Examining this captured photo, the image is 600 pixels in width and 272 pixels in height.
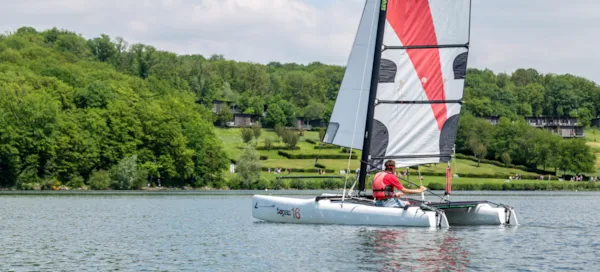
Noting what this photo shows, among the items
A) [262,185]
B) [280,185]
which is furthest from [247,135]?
[280,185]

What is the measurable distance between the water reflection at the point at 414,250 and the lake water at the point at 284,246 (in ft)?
0.10

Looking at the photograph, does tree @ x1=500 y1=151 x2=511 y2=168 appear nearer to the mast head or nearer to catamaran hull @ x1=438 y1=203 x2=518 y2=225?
catamaran hull @ x1=438 y1=203 x2=518 y2=225

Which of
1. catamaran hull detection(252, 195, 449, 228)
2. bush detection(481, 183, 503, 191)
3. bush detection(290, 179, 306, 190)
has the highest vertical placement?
bush detection(481, 183, 503, 191)

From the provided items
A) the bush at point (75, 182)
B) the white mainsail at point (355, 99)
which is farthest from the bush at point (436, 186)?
the white mainsail at point (355, 99)

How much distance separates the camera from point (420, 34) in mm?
40438

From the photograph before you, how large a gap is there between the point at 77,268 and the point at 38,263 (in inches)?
70.8

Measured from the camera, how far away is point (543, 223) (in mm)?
45469

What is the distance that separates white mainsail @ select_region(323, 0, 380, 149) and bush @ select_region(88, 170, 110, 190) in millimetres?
71398

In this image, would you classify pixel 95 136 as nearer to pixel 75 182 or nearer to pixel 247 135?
→ pixel 75 182

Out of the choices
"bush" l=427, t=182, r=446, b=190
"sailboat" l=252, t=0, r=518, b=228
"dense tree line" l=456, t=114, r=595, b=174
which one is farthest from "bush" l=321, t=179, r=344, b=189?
"sailboat" l=252, t=0, r=518, b=228

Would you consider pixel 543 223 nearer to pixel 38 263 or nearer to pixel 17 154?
pixel 38 263

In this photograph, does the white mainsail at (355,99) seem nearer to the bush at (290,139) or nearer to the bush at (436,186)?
the bush at (436,186)

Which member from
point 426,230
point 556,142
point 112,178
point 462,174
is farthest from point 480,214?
point 556,142

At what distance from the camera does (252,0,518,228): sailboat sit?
40312 millimetres
